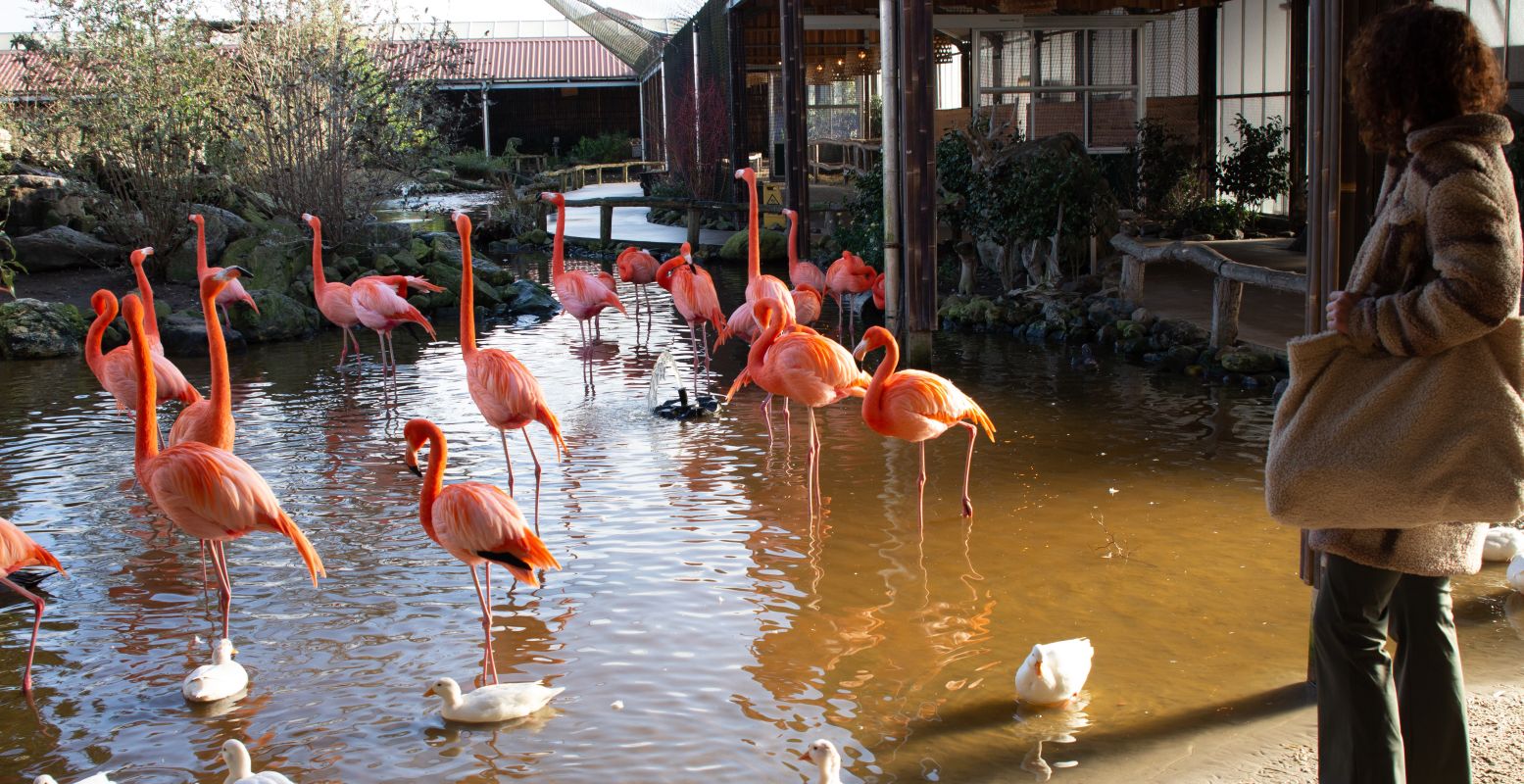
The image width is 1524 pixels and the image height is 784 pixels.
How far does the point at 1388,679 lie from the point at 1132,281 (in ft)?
26.7

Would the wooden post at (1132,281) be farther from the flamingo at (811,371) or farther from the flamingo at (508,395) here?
the flamingo at (508,395)

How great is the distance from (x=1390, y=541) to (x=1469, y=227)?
1.84 ft

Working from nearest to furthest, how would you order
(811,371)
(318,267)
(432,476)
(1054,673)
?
(1054,673) < (432,476) < (811,371) < (318,267)

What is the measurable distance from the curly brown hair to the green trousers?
0.81 m

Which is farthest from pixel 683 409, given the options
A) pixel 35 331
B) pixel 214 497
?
pixel 35 331

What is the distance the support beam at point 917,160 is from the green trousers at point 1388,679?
238 inches

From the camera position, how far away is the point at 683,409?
7.68m

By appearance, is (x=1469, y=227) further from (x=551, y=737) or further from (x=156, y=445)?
A: (x=156, y=445)

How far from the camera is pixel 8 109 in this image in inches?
551

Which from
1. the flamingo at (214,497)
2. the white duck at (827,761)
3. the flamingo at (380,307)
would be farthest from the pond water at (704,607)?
the flamingo at (380,307)

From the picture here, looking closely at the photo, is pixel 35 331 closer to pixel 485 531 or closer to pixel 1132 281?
pixel 485 531

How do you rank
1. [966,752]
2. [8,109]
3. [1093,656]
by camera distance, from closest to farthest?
[966,752] < [1093,656] < [8,109]

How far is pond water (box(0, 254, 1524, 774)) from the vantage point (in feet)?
11.6

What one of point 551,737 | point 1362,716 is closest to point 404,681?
point 551,737
